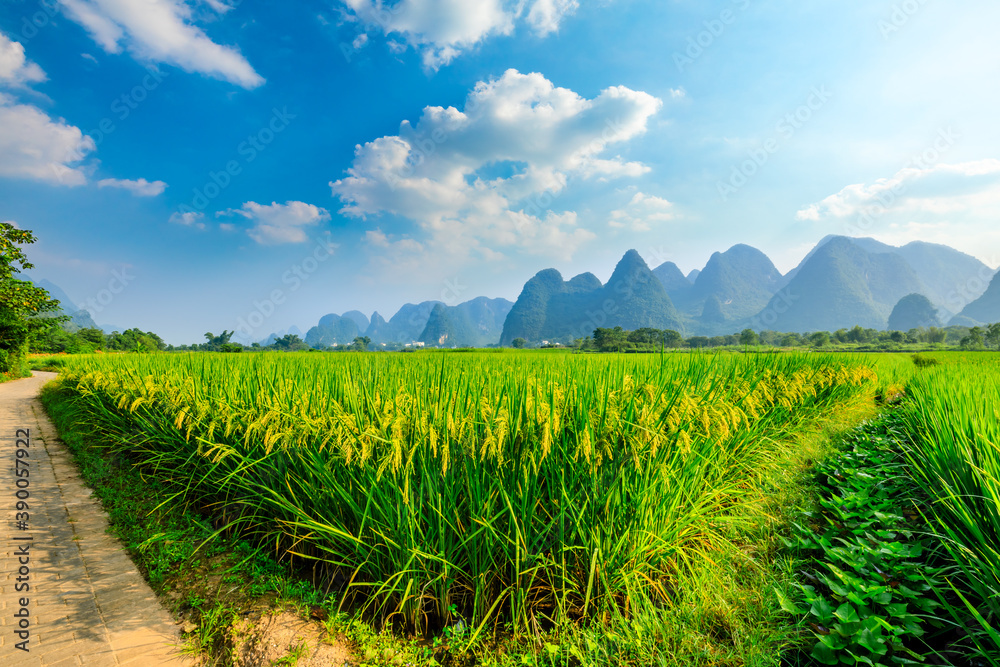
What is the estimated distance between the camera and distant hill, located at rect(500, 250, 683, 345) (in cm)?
12012

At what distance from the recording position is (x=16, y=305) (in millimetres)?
16234

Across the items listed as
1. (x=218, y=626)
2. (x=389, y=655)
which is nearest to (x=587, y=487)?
(x=389, y=655)

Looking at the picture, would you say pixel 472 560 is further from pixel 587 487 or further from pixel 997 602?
pixel 997 602

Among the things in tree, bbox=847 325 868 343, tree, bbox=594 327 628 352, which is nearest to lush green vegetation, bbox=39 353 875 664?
tree, bbox=594 327 628 352

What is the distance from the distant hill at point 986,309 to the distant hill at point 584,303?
101 meters

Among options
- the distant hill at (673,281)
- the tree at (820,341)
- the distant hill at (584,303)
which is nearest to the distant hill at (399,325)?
the distant hill at (584,303)

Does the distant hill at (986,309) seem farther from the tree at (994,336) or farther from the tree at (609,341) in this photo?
the tree at (609,341)

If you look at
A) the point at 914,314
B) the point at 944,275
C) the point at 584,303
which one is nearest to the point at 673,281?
the point at 584,303

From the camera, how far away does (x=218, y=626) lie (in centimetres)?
244

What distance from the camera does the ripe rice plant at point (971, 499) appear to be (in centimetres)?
208

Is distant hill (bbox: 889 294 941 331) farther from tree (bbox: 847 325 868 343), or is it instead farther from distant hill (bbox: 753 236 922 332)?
tree (bbox: 847 325 868 343)

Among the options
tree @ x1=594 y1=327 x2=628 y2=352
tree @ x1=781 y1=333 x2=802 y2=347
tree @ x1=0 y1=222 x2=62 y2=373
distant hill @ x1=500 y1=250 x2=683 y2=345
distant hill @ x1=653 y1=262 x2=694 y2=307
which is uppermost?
distant hill @ x1=653 y1=262 x2=694 y2=307

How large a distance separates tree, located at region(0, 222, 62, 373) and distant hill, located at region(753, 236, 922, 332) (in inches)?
6366

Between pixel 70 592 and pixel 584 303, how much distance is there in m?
140
